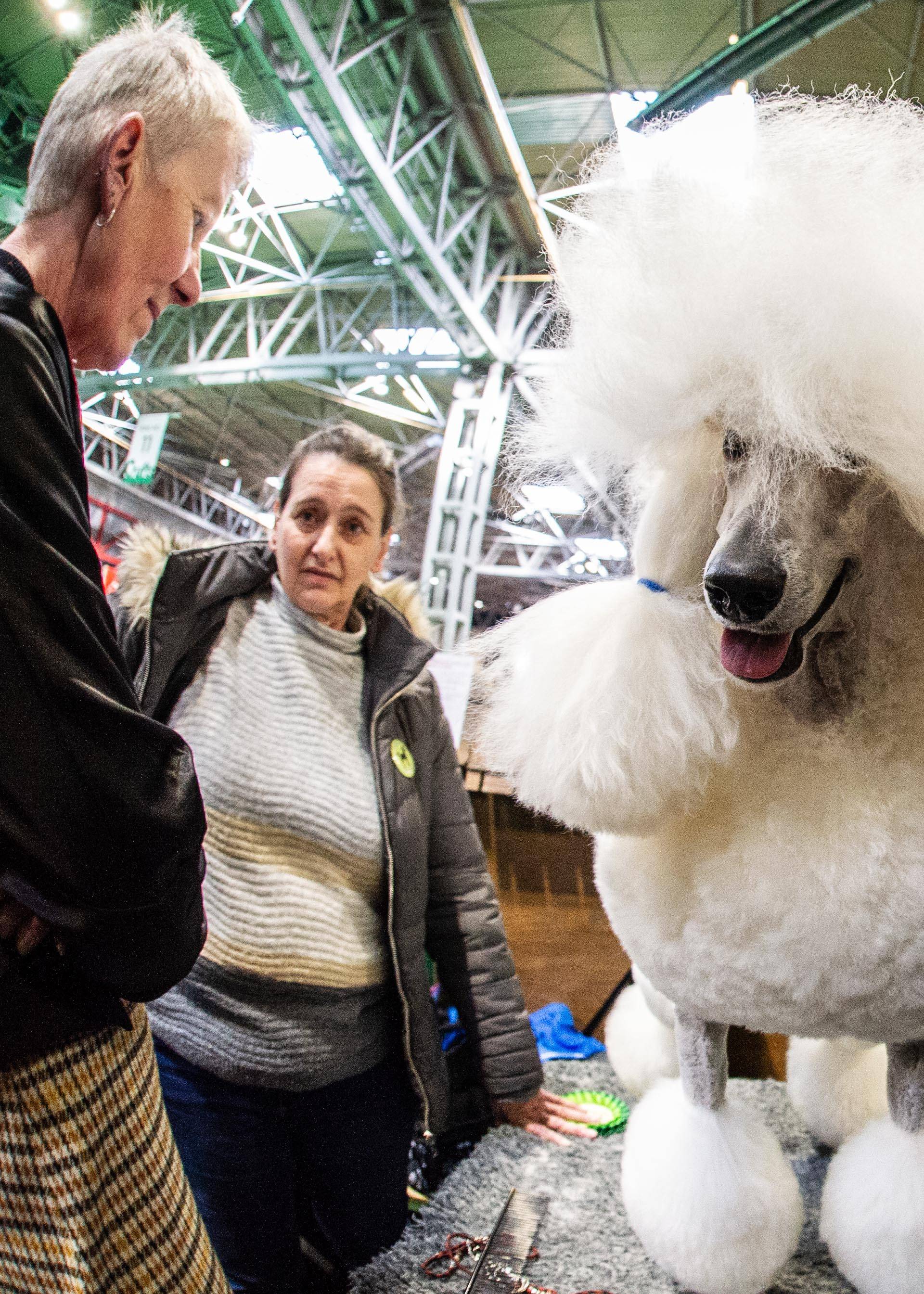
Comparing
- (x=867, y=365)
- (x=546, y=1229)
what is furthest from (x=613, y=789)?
(x=546, y=1229)

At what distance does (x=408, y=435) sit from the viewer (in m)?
3.26

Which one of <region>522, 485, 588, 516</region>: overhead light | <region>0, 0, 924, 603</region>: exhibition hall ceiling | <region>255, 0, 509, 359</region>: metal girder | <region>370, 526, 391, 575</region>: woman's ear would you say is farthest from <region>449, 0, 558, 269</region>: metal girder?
<region>522, 485, 588, 516</region>: overhead light

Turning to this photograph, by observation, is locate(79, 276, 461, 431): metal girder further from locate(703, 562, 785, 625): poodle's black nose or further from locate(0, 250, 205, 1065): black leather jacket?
locate(703, 562, 785, 625): poodle's black nose

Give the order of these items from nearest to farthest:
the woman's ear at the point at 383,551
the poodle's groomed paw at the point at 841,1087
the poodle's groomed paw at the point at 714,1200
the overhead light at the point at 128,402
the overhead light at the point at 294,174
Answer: the poodle's groomed paw at the point at 714,1200 → the poodle's groomed paw at the point at 841,1087 → the woman's ear at the point at 383,551 → the overhead light at the point at 294,174 → the overhead light at the point at 128,402

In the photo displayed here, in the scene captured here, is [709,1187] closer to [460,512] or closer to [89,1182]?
[89,1182]

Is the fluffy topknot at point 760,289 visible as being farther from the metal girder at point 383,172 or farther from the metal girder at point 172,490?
the metal girder at point 383,172

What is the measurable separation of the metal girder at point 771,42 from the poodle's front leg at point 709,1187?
1.00m

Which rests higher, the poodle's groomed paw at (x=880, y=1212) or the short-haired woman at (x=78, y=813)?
the short-haired woman at (x=78, y=813)

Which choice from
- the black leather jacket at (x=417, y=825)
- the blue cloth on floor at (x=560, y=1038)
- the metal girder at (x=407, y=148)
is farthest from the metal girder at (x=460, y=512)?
the black leather jacket at (x=417, y=825)

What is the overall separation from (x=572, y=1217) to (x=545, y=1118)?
16 centimetres

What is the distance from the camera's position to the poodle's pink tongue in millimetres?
416

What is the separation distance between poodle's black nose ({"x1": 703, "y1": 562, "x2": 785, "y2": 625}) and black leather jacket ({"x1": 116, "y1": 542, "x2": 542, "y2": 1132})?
21.2 inches

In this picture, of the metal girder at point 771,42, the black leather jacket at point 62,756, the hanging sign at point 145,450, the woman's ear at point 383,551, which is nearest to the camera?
the black leather jacket at point 62,756

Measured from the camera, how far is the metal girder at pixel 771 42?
846 mm
